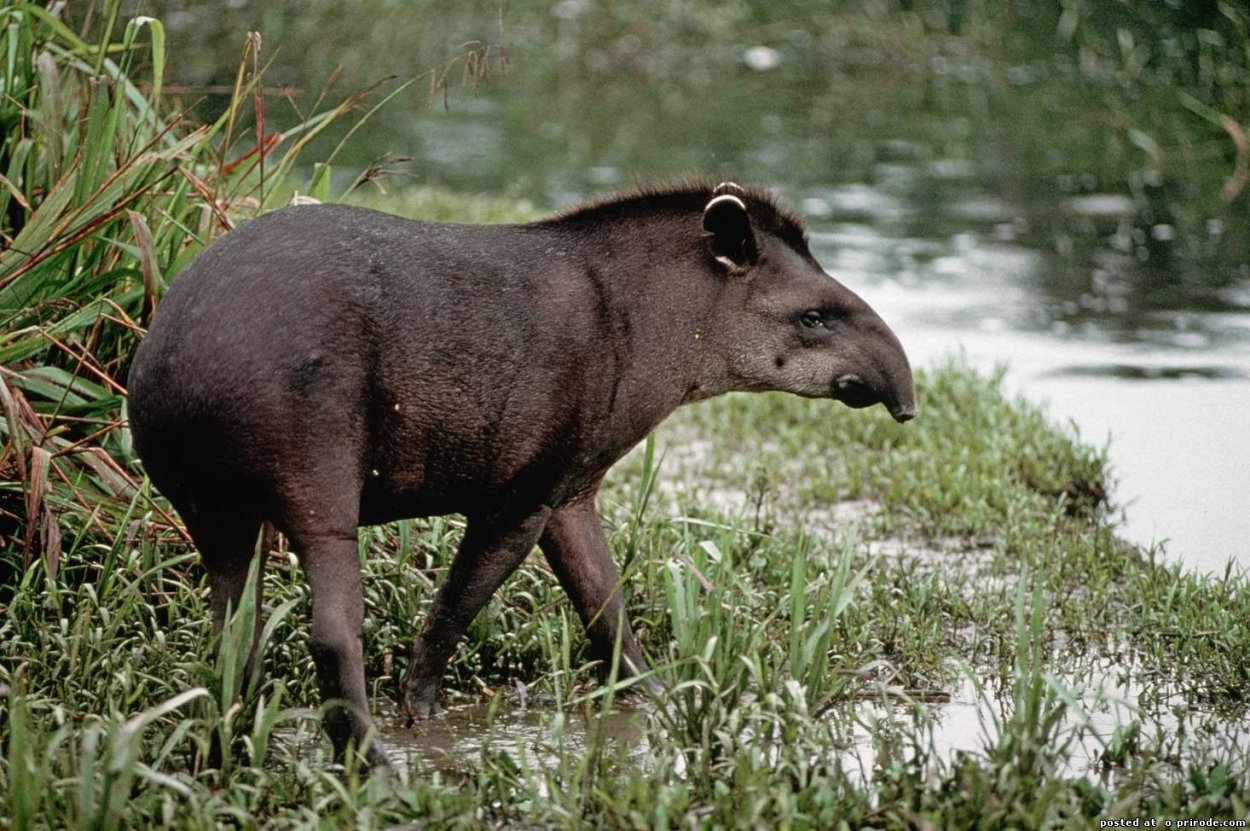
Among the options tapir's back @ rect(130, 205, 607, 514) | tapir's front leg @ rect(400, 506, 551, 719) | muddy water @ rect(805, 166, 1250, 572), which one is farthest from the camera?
muddy water @ rect(805, 166, 1250, 572)

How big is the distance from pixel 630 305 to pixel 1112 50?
43.8 ft

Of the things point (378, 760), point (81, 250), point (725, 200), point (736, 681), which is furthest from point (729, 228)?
point (81, 250)

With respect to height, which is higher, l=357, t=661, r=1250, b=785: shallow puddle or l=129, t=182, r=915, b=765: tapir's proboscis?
l=129, t=182, r=915, b=765: tapir's proboscis

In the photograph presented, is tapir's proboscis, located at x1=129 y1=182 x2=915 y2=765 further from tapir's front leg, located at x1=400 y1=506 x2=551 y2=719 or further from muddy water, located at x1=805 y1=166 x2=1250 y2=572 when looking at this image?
muddy water, located at x1=805 y1=166 x2=1250 y2=572

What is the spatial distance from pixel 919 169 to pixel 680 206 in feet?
32.9

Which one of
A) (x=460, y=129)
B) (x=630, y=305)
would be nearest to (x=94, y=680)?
(x=630, y=305)

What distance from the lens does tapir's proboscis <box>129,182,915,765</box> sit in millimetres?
4410

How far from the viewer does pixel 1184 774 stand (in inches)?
179

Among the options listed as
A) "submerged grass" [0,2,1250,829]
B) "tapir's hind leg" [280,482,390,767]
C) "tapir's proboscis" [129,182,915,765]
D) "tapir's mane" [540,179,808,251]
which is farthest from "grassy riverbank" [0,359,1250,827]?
"tapir's mane" [540,179,808,251]

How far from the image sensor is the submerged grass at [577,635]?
13.6ft

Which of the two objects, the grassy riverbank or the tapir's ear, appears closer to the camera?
the grassy riverbank

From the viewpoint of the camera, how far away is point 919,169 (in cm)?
1495

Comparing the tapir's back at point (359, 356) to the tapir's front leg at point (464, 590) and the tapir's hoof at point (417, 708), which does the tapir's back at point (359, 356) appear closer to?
the tapir's front leg at point (464, 590)

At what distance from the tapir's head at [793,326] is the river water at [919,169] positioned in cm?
74
